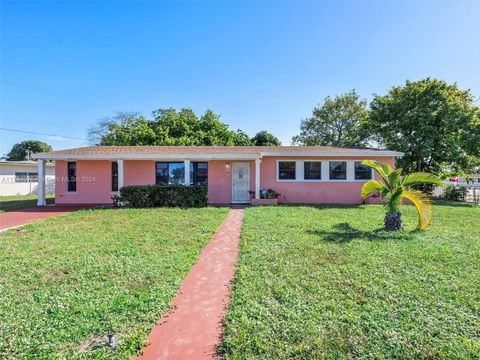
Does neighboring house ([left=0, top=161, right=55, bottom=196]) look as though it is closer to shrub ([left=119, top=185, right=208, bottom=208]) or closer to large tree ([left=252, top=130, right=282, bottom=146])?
shrub ([left=119, top=185, right=208, bottom=208])

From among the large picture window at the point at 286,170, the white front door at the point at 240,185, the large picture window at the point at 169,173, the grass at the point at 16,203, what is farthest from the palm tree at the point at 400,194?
the grass at the point at 16,203

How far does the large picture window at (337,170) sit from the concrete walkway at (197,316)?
10429 millimetres

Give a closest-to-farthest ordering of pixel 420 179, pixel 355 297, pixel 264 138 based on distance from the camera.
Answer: pixel 355 297, pixel 420 179, pixel 264 138

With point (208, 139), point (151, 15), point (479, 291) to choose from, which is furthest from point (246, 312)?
point (208, 139)

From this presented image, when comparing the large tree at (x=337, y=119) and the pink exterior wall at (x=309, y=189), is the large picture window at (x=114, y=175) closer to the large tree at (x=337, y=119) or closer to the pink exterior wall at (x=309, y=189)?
the pink exterior wall at (x=309, y=189)

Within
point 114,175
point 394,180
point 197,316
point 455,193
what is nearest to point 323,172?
point 394,180

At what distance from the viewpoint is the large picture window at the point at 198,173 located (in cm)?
1443

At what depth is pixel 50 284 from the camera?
13.1 feet

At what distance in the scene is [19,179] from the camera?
2248 centimetres

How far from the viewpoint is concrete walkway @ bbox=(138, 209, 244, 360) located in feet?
8.41

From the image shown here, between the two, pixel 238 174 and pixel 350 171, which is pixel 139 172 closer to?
pixel 238 174

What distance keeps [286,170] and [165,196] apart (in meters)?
6.80

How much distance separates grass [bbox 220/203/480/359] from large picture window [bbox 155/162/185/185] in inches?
347

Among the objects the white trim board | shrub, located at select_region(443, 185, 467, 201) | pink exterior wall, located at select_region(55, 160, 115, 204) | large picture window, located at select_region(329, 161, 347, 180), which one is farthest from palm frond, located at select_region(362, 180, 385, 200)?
pink exterior wall, located at select_region(55, 160, 115, 204)
